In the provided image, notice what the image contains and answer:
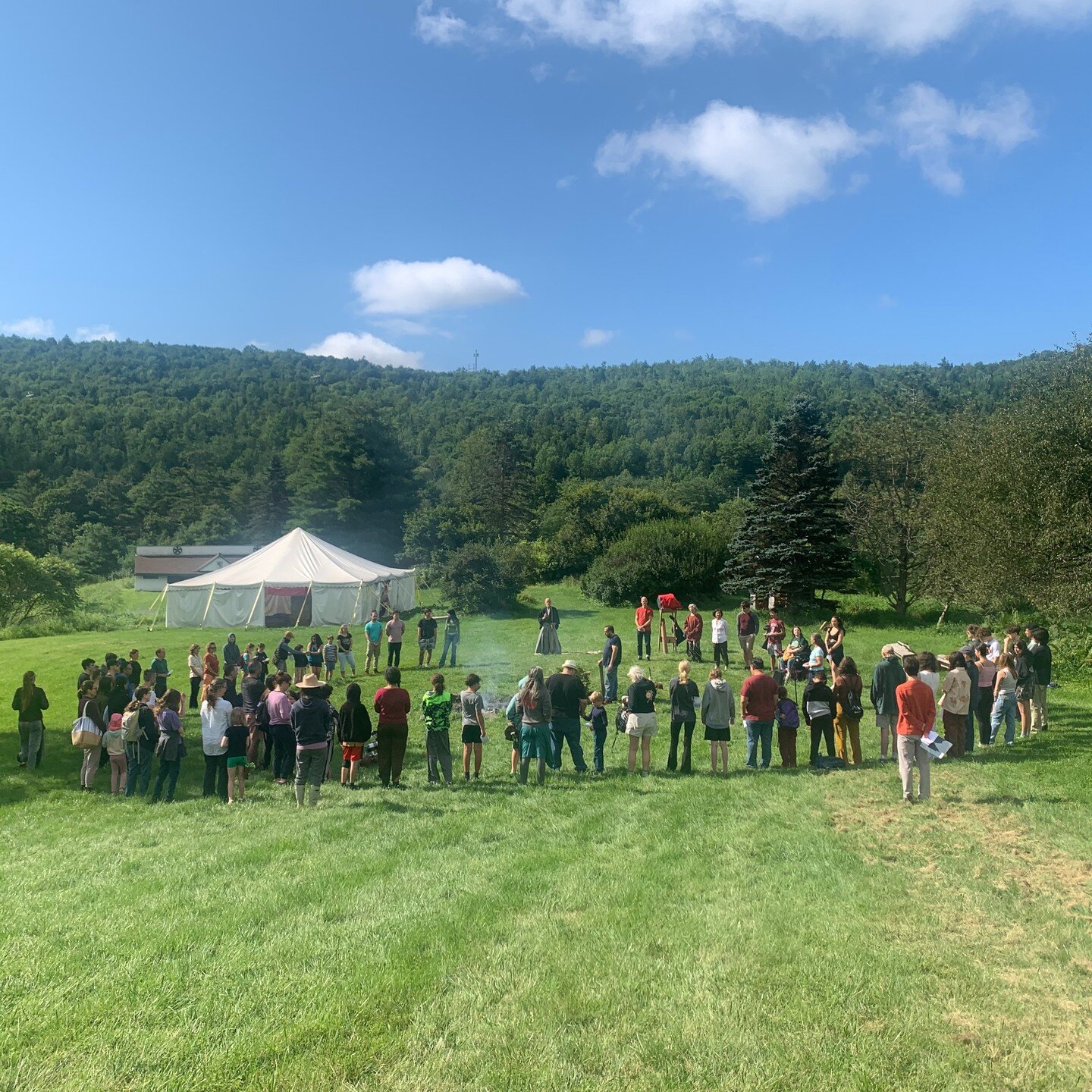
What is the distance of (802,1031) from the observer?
12.6ft

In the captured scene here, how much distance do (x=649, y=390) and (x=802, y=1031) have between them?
374 ft

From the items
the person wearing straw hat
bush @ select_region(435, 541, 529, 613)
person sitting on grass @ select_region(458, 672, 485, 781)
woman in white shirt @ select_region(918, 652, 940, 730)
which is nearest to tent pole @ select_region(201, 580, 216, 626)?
bush @ select_region(435, 541, 529, 613)

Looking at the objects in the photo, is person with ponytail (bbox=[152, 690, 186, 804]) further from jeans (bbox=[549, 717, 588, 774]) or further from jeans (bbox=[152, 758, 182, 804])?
jeans (bbox=[549, 717, 588, 774])

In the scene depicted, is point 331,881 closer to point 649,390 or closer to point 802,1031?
point 802,1031

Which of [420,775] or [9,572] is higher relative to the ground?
[9,572]

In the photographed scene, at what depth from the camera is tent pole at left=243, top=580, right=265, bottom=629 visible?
1078 inches

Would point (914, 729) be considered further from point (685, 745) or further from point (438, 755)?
point (438, 755)

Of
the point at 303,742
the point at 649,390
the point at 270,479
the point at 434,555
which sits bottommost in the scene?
the point at 303,742

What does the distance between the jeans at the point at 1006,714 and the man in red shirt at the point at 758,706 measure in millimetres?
3006

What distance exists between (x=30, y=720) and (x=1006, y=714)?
13.4m

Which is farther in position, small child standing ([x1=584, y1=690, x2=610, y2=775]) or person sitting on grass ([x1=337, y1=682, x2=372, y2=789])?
small child standing ([x1=584, y1=690, x2=610, y2=775])

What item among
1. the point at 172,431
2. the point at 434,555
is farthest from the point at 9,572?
the point at 172,431

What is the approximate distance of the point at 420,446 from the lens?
92000 millimetres

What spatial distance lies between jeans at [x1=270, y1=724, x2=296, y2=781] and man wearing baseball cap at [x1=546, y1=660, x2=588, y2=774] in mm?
3228
